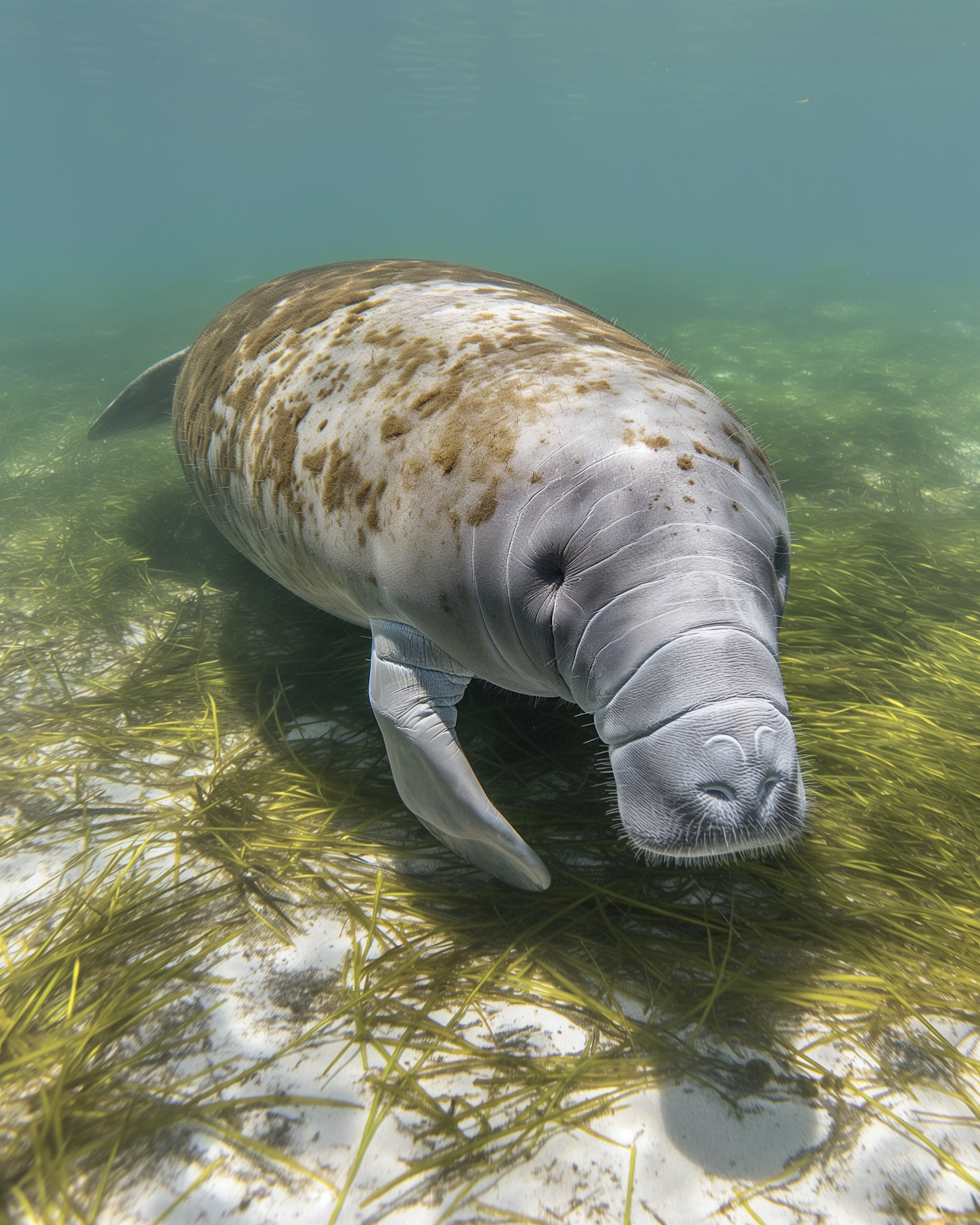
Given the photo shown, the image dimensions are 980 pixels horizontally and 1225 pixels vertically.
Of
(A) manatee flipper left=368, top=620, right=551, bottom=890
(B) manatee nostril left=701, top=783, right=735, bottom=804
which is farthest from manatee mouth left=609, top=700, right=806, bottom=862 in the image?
(A) manatee flipper left=368, top=620, right=551, bottom=890

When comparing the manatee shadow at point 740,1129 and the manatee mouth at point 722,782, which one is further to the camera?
the manatee shadow at point 740,1129

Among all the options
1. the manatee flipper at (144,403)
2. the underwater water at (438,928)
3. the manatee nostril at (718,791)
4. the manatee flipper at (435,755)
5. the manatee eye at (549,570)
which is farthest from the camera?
the manatee flipper at (144,403)

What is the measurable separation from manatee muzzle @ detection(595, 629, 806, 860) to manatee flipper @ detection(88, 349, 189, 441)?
515cm

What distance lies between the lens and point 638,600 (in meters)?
1.48

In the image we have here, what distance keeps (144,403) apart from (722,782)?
5.82 m

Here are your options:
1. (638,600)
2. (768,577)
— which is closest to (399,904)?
(638,600)

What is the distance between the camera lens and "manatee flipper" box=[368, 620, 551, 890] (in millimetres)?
1957

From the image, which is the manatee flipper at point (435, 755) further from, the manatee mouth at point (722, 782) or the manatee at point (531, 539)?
the manatee mouth at point (722, 782)

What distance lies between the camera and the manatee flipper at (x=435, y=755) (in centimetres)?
196

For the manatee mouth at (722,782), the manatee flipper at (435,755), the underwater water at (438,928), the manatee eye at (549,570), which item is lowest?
the underwater water at (438,928)

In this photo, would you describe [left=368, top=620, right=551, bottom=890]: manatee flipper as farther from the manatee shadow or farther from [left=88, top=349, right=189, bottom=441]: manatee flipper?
[left=88, top=349, right=189, bottom=441]: manatee flipper

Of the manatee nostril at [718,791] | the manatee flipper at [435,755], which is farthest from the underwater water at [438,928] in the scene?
the manatee nostril at [718,791]

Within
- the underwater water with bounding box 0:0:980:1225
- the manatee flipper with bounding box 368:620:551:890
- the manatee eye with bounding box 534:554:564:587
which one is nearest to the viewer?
the underwater water with bounding box 0:0:980:1225

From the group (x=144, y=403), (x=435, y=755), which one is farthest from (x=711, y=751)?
(x=144, y=403)
